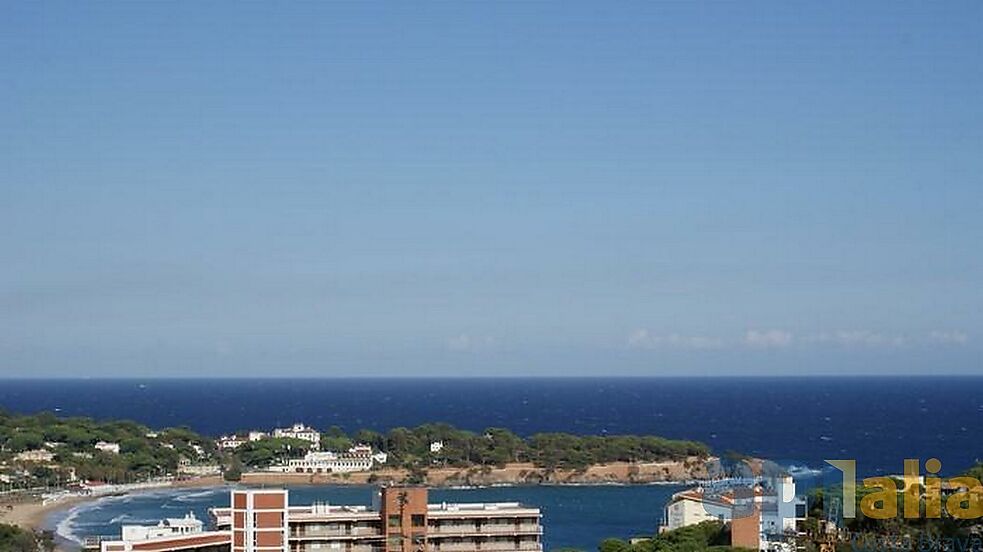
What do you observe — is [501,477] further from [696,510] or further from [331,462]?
[696,510]

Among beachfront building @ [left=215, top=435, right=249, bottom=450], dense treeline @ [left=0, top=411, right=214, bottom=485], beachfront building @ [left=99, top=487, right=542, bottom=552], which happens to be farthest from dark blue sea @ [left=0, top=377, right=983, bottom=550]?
beachfront building @ [left=99, top=487, right=542, bottom=552]

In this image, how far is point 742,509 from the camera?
27562 mm

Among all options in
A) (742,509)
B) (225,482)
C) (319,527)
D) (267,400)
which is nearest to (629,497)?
(225,482)

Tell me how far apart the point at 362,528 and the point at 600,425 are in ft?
229

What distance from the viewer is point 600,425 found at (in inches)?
3637

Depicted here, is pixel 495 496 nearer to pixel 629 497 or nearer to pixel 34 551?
pixel 629 497

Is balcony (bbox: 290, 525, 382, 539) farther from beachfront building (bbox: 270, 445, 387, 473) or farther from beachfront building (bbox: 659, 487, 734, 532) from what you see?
beachfront building (bbox: 270, 445, 387, 473)

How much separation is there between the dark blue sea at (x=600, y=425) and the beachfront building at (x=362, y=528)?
10432 millimetres

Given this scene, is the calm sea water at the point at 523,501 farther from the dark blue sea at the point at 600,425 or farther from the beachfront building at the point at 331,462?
the beachfront building at the point at 331,462

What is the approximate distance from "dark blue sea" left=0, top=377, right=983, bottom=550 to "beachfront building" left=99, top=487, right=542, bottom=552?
10.4m

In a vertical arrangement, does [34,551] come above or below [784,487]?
below

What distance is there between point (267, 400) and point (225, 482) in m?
86.1

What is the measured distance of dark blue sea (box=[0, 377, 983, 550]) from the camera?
47438 mm

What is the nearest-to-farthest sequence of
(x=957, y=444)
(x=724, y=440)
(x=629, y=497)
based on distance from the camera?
(x=629, y=497)
(x=957, y=444)
(x=724, y=440)
